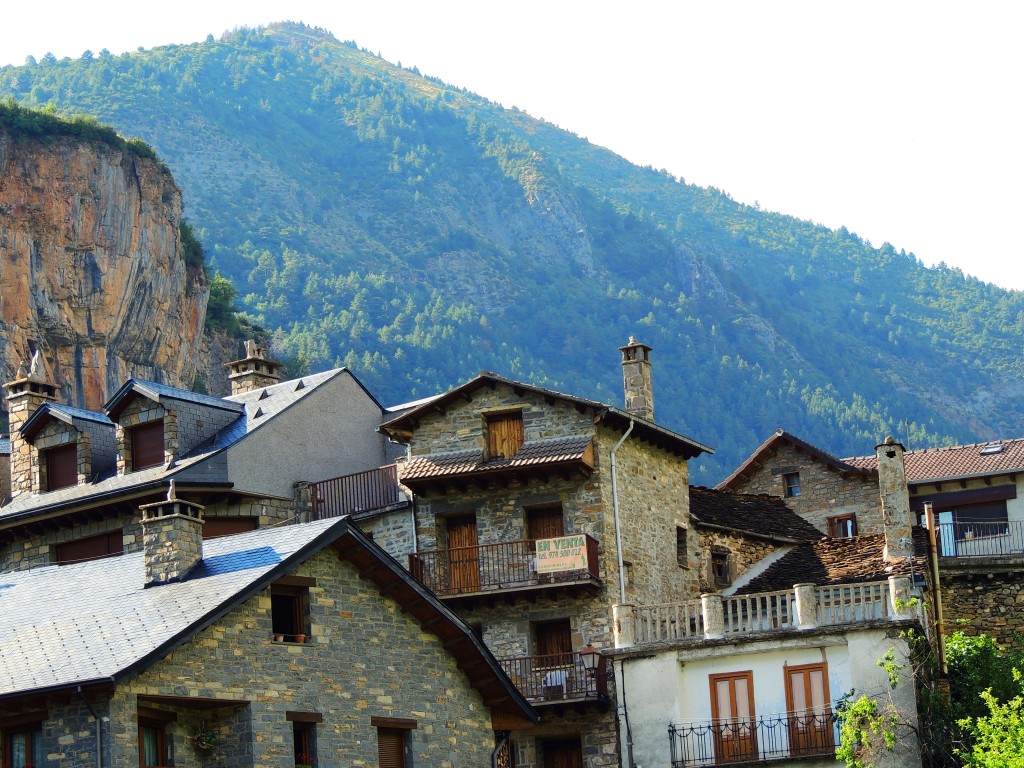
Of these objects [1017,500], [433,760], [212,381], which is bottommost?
[433,760]

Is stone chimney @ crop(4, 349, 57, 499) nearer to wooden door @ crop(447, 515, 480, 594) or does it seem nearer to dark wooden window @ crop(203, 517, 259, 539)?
dark wooden window @ crop(203, 517, 259, 539)

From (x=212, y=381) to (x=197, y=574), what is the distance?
58.1m

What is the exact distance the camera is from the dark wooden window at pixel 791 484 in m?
54.0

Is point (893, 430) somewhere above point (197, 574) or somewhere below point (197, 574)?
above

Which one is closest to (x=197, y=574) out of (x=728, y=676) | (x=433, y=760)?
(x=433, y=760)

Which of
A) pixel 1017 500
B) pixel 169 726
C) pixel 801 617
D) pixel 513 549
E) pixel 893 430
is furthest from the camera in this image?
pixel 893 430

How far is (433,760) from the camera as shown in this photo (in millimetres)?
32500

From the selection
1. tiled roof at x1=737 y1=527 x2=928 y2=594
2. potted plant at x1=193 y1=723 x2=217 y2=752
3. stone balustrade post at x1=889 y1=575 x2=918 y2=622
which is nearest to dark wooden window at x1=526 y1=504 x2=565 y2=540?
tiled roof at x1=737 y1=527 x2=928 y2=594

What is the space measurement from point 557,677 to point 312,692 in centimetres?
1064

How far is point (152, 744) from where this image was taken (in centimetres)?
2808

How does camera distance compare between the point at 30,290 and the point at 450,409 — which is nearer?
the point at 450,409

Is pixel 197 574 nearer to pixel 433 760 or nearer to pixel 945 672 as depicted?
pixel 433 760

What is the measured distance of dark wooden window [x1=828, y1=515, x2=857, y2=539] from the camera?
52438 millimetres

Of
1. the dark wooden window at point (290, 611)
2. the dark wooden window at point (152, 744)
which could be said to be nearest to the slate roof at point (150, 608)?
the dark wooden window at point (290, 611)
